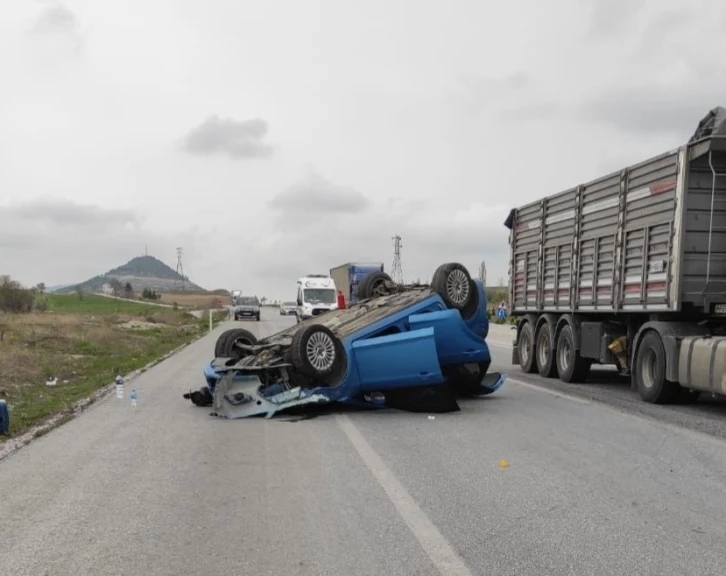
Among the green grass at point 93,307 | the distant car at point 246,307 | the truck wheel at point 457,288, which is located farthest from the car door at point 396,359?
the green grass at point 93,307

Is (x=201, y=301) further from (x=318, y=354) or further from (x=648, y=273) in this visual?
(x=318, y=354)

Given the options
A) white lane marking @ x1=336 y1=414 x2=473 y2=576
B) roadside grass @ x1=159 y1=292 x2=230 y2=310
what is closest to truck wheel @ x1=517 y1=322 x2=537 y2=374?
white lane marking @ x1=336 y1=414 x2=473 y2=576

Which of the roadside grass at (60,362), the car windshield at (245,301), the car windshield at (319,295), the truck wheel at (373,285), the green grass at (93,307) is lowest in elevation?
the green grass at (93,307)

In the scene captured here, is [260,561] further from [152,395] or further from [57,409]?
[152,395]

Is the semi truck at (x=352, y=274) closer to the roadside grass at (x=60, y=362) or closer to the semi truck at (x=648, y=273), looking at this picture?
the roadside grass at (x=60, y=362)

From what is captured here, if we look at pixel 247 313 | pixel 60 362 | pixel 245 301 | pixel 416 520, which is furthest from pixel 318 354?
pixel 245 301

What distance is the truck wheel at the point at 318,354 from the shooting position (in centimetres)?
1013

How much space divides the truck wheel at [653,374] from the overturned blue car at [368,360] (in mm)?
2525

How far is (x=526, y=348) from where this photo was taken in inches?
699

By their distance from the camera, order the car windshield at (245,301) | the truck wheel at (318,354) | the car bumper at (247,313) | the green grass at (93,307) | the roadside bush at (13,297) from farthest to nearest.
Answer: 1. the green grass at (93,307)
2. the car windshield at (245,301)
3. the car bumper at (247,313)
4. the roadside bush at (13,297)
5. the truck wheel at (318,354)

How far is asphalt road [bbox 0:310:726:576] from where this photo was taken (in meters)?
4.70

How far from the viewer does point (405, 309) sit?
36.6ft

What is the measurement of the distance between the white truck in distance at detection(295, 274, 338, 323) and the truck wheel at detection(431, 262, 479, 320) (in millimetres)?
27470

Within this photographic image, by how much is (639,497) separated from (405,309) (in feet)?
17.7
